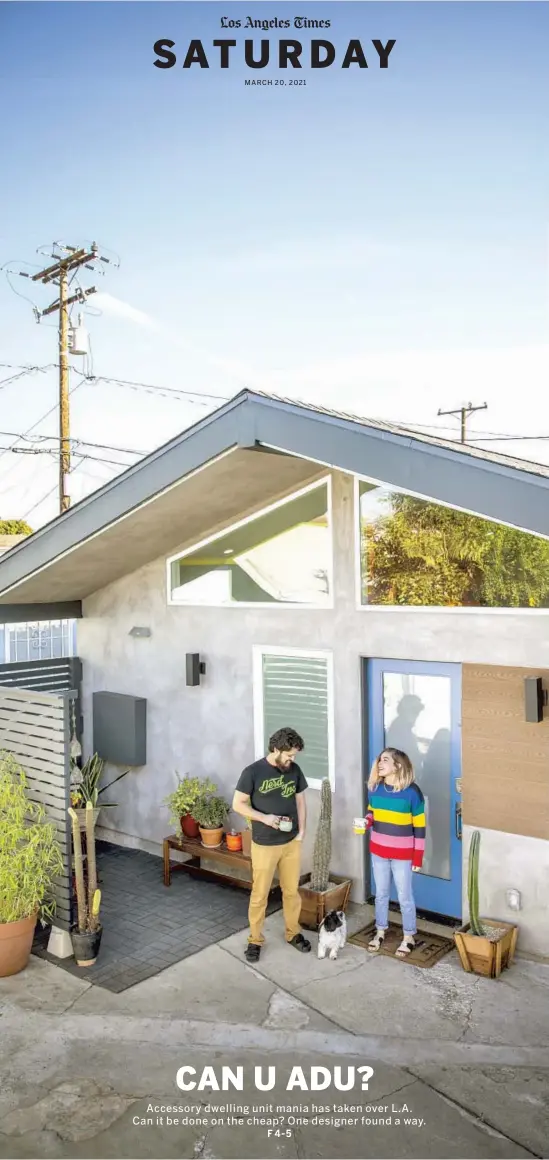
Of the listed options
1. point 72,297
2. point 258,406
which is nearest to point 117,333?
point 72,297

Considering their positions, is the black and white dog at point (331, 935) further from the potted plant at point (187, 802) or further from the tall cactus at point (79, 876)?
the potted plant at point (187, 802)

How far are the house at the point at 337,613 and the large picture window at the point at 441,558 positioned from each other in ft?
0.04

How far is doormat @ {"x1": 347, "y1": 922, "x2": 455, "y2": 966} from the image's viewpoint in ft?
19.7

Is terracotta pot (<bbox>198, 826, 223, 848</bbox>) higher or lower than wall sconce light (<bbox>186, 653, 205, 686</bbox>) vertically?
lower

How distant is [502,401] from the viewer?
28438mm

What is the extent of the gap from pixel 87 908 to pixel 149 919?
2.96 feet

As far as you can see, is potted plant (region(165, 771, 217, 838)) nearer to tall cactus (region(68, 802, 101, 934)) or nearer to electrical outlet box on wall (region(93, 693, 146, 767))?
electrical outlet box on wall (region(93, 693, 146, 767))

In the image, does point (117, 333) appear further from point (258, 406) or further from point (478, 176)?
point (258, 406)

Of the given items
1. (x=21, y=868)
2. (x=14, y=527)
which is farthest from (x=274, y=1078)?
(x=14, y=527)

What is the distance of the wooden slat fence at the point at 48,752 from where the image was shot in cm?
633

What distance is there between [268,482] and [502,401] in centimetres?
2344

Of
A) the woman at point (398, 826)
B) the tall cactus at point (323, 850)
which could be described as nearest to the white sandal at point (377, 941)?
the woman at point (398, 826)

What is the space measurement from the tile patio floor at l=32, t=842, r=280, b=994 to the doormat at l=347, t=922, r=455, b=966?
924mm

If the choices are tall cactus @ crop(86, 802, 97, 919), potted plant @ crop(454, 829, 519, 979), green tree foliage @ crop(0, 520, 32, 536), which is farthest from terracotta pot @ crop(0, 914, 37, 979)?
green tree foliage @ crop(0, 520, 32, 536)
